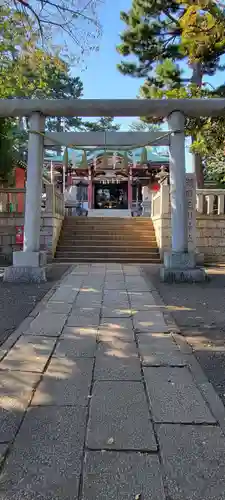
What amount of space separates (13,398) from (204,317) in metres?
2.81

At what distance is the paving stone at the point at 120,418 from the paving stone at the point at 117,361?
139 mm

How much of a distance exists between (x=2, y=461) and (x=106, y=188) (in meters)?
23.9

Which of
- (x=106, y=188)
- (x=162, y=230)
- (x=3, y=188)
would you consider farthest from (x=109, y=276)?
(x=106, y=188)

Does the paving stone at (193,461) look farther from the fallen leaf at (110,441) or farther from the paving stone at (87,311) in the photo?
the paving stone at (87,311)

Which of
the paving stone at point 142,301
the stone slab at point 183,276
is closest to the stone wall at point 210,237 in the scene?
the stone slab at point 183,276

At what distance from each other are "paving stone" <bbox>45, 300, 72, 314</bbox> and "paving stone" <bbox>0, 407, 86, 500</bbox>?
8.32 feet

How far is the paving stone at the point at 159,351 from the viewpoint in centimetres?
308

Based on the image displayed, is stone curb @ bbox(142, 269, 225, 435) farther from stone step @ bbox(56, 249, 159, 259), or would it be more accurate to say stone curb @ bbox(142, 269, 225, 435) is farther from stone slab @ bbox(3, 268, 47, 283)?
stone step @ bbox(56, 249, 159, 259)

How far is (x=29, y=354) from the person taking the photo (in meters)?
3.22

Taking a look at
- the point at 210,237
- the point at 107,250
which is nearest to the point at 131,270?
the point at 107,250

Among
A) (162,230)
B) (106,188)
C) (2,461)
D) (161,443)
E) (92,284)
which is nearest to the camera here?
(2,461)

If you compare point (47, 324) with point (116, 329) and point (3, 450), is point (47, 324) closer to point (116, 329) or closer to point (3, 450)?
point (116, 329)

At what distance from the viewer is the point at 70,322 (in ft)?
14.0

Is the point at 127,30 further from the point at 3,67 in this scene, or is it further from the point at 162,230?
the point at 162,230
